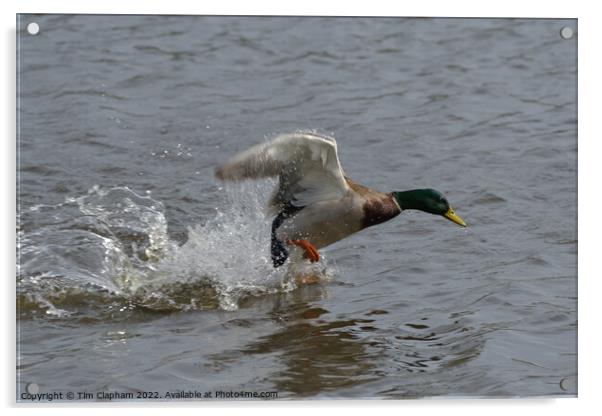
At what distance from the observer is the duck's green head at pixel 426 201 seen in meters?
6.47

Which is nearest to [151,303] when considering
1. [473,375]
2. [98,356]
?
[98,356]

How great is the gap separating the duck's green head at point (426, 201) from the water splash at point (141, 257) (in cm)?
56

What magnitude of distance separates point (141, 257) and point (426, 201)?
5.13ft

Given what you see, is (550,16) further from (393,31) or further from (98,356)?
(98,356)

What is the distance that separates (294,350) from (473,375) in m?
0.88

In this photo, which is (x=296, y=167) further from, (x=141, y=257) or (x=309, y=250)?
(x=141, y=257)

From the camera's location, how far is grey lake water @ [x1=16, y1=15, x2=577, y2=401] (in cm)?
510

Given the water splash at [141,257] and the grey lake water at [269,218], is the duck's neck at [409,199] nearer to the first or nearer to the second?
the grey lake water at [269,218]

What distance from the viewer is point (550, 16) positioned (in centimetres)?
500

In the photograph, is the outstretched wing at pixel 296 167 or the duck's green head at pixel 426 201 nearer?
the outstretched wing at pixel 296 167

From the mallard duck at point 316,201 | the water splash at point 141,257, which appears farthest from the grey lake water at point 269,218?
the mallard duck at point 316,201

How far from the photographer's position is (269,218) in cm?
645

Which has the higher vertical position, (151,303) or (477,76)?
(477,76)

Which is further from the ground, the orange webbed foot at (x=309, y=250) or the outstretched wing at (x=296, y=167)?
the outstretched wing at (x=296, y=167)
